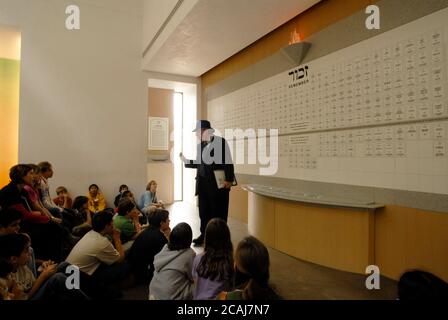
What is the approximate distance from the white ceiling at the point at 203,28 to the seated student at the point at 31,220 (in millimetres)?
2535

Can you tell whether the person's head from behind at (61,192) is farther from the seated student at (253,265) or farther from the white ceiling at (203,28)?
the seated student at (253,265)

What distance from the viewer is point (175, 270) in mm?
1609

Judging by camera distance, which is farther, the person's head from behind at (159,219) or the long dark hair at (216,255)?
the person's head from behind at (159,219)

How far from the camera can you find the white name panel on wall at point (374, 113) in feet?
6.43

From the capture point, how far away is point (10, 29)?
173 inches

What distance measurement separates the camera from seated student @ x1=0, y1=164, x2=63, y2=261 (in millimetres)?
2445

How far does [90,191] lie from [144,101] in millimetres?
2005

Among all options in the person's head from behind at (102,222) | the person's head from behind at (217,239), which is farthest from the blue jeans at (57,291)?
the person's head from behind at (217,239)

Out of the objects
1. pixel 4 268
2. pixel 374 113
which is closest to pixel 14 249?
pixel 4 268

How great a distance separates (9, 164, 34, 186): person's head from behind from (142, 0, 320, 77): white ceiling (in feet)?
8.06

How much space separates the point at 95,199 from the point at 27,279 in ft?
10.2

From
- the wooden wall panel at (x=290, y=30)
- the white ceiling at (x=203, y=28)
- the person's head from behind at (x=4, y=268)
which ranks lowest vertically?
the person's head from behind at (x=4, y=268)
